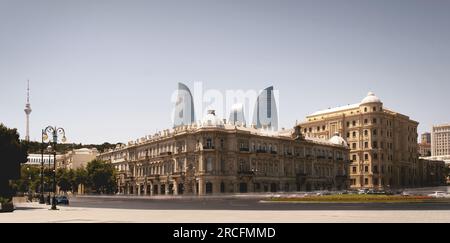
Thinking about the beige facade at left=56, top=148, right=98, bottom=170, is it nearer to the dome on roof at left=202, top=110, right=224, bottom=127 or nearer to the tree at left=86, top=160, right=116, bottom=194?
the tree at left=86, top=160, right=116, bottom=194

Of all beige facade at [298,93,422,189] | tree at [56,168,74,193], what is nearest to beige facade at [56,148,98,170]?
tree at [56,168,74,193]

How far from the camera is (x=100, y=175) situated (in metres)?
108

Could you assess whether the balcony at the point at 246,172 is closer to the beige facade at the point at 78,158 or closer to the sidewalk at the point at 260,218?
the sidewalk at the point at 260,218

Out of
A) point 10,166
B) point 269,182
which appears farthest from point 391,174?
point 10,166

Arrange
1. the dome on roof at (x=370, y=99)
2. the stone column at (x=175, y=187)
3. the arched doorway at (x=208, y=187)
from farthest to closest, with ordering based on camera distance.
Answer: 1. the dome on roof at (x=370, y=99)
2. the stone column at (x=175, y=187)
3. the arched doorway at (x=208, y=187)

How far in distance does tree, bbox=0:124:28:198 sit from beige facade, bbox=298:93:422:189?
302 feet

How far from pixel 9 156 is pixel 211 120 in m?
46.6

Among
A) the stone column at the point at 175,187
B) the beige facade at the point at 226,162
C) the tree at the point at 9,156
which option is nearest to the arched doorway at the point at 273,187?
the beige facade at the point at 226,162

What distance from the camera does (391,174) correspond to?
128375 millimetres

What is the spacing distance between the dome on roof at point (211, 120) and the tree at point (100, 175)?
30.1m

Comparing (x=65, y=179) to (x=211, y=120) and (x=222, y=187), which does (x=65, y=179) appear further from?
(x=222, y=187)

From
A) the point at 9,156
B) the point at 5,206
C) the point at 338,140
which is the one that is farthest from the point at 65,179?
the point at 5,206

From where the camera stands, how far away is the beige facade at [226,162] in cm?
8975
